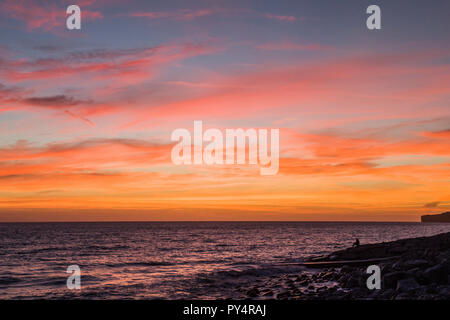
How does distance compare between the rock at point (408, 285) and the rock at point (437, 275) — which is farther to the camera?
the rock at point (437, 275)

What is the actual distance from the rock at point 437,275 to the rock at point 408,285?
1.42 meters

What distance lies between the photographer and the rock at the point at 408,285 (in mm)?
18844

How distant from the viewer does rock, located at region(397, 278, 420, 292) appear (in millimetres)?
18844

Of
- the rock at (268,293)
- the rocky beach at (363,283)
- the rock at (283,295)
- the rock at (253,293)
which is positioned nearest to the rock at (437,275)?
the rocky beach at (363,283)

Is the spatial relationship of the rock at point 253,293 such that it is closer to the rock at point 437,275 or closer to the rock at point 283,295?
the rock at point 283,295

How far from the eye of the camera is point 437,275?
67.5 ft

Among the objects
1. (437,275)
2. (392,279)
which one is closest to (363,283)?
(392,279)

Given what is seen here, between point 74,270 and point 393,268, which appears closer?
point 393,268

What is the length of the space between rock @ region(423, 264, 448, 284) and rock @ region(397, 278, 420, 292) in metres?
1.42

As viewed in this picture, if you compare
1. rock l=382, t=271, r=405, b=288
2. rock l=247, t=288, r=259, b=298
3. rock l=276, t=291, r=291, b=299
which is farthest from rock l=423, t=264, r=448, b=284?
rock l=247, t=288, r=259, b=298
